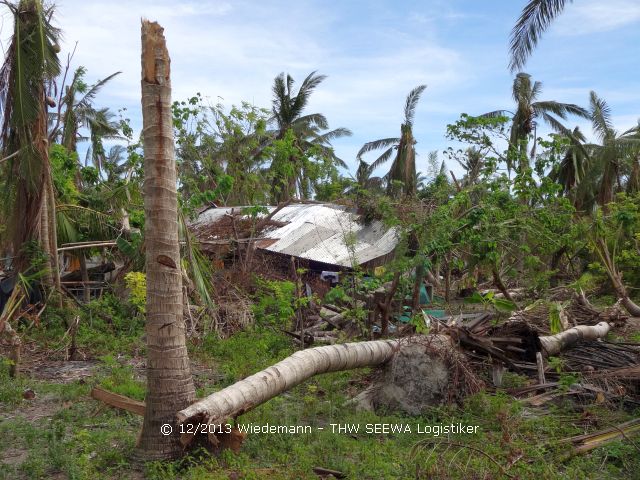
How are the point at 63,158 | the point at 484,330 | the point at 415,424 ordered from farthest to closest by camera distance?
the point at 63,158 < the point at 484,330 < the point at 415,424

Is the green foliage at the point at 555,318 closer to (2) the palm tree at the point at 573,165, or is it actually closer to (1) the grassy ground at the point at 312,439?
(1) the grassy ground at the point at 312,439

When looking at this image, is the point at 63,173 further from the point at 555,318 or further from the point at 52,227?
the point at 555,318

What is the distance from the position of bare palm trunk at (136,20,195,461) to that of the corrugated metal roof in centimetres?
1092

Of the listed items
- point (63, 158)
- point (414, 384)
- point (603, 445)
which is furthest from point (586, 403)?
point (63, 158)

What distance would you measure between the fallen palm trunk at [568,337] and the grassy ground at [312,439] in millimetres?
835

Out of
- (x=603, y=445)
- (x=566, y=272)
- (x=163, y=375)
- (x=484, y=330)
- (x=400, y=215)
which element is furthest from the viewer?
(x=566, y=272)

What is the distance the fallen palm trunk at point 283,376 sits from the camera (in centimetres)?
554

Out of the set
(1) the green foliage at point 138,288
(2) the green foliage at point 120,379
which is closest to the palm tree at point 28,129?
(1) the green foliage at point 138,288

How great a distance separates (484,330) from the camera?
884 centimetres

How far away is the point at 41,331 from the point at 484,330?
24.5ft

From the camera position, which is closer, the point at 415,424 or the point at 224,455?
the point at 224,455

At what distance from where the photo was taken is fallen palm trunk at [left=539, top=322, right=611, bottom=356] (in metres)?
8.96

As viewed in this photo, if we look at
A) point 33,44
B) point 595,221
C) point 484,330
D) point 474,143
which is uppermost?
point 33,44

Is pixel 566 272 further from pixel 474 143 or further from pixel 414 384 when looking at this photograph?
pixel 414 384
